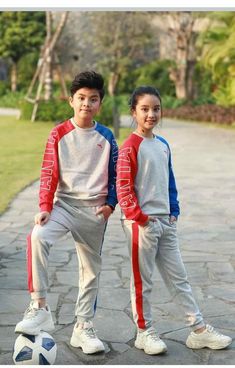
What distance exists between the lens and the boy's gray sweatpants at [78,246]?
3.66 metres

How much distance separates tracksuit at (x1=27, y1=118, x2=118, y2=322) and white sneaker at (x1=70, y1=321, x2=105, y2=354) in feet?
0.92

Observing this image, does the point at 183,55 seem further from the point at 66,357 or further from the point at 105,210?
the point at 66,357

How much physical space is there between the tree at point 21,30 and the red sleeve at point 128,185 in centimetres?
3674

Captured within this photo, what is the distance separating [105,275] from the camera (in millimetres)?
5727

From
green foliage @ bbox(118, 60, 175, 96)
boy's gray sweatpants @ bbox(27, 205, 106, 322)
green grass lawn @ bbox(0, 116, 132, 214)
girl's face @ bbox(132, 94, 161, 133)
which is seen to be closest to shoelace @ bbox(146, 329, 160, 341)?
boy's gray sweatpants @ bbox(27, 205, 106, 322)

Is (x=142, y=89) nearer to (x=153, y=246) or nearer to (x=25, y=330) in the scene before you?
(x=153, y=246)

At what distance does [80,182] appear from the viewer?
387 cm

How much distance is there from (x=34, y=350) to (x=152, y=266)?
32.9 inches

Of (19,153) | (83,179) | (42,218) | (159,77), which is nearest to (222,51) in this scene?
(19,153)

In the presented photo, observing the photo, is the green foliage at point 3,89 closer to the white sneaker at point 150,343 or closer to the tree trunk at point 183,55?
the tree trunk at point 183,55

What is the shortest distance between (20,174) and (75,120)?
8.35m

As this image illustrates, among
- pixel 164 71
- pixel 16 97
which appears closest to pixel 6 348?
pixel 164 71

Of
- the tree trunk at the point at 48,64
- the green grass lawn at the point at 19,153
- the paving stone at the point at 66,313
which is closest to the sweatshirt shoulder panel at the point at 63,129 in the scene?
the paving stone at the point at 66,313

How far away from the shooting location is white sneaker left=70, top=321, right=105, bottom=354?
12.7 feet
